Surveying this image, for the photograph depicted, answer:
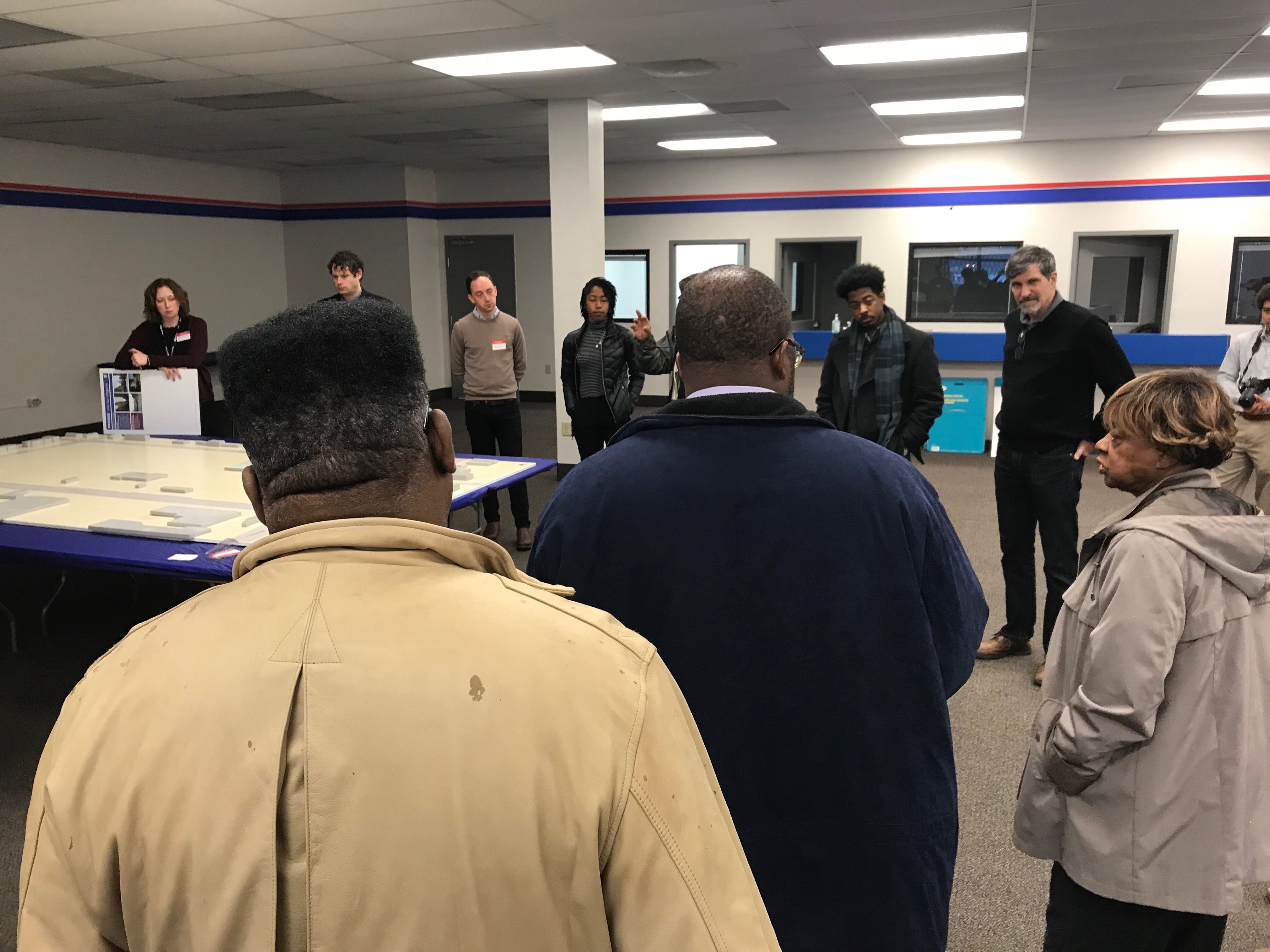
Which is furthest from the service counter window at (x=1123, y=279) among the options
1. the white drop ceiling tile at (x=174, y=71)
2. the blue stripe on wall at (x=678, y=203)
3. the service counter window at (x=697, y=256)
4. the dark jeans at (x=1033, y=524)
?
the white drop ceiling tile at (x=174, y=71)

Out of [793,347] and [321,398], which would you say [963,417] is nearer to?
[793,347]

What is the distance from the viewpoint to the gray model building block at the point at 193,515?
3.11m

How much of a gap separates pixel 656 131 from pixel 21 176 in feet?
20.3

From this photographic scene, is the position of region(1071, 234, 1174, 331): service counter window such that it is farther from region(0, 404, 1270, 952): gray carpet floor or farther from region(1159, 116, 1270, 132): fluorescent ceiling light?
region(0, 404, 1270, 952): gray carpet floor

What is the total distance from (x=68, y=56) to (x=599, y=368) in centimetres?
381

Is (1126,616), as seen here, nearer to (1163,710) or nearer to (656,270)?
(1163,710)

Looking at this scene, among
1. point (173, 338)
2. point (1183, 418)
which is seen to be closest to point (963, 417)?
point (173, 338)

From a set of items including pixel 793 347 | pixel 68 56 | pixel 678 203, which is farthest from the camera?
pixel 678 203

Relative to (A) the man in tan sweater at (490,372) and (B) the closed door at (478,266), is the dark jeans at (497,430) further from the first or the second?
(B) the closed door at (478,266)

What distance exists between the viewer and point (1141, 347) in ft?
28.7

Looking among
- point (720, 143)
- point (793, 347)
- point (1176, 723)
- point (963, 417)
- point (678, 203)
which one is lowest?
point (963, 417)

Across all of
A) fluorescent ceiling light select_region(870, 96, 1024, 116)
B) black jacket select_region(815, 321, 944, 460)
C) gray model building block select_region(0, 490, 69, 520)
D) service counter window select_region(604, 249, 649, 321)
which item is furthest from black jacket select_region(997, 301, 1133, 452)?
service counter window select_region(604, 249, 649, 321)

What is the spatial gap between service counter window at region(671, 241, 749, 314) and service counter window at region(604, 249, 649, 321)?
34 cm

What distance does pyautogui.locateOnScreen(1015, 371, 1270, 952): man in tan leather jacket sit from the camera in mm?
1518
